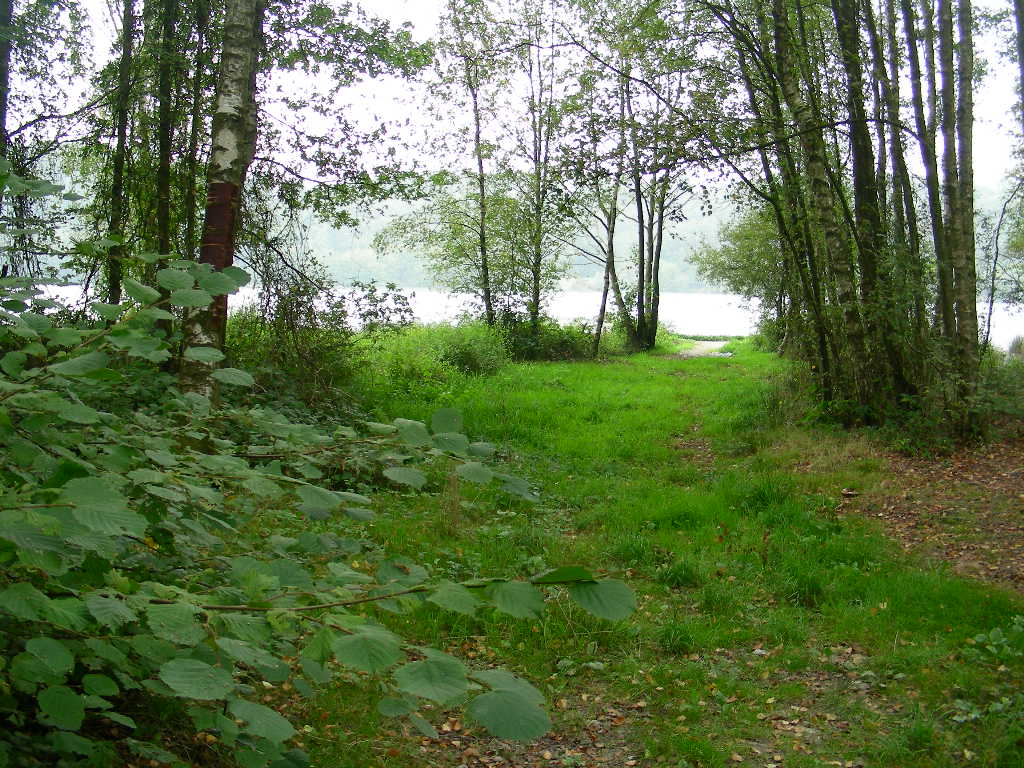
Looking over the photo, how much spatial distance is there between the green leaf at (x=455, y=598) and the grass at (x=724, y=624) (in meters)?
1.33

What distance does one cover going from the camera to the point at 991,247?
16656mm

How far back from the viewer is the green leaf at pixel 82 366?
5.35 feet

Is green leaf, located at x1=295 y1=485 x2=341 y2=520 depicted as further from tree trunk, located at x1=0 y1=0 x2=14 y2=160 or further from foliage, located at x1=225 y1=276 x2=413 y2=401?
tree trunk, located at x1=0 y1=0 x2=14 y2=160

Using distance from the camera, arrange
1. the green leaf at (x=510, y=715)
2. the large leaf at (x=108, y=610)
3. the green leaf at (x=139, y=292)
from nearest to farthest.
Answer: the green leaf at (x=510, y=715), the large leaf at (x=108, y=610), the green leaf at (x=139, y=292)

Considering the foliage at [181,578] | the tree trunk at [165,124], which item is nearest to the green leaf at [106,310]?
the foliage at [181,578]

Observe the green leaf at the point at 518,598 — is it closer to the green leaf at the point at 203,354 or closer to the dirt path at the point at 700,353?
the green leaf at the point at 203,354

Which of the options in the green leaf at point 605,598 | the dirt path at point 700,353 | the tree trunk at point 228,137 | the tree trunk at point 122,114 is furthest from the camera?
the dirt path at point 700,353

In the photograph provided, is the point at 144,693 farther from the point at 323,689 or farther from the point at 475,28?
the point at 475,28

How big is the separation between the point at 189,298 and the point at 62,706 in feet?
3.30

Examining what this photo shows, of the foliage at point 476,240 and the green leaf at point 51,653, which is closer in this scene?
the green leaf at point 51,653

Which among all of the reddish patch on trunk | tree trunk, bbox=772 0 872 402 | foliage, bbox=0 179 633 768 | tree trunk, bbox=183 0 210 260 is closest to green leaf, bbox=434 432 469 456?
foliage, bbox=0 179 633 768

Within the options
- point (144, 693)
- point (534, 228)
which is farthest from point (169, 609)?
point (534, 228)

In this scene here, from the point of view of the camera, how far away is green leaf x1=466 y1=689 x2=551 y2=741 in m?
1.09

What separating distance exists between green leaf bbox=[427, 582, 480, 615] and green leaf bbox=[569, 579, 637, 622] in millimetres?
213
